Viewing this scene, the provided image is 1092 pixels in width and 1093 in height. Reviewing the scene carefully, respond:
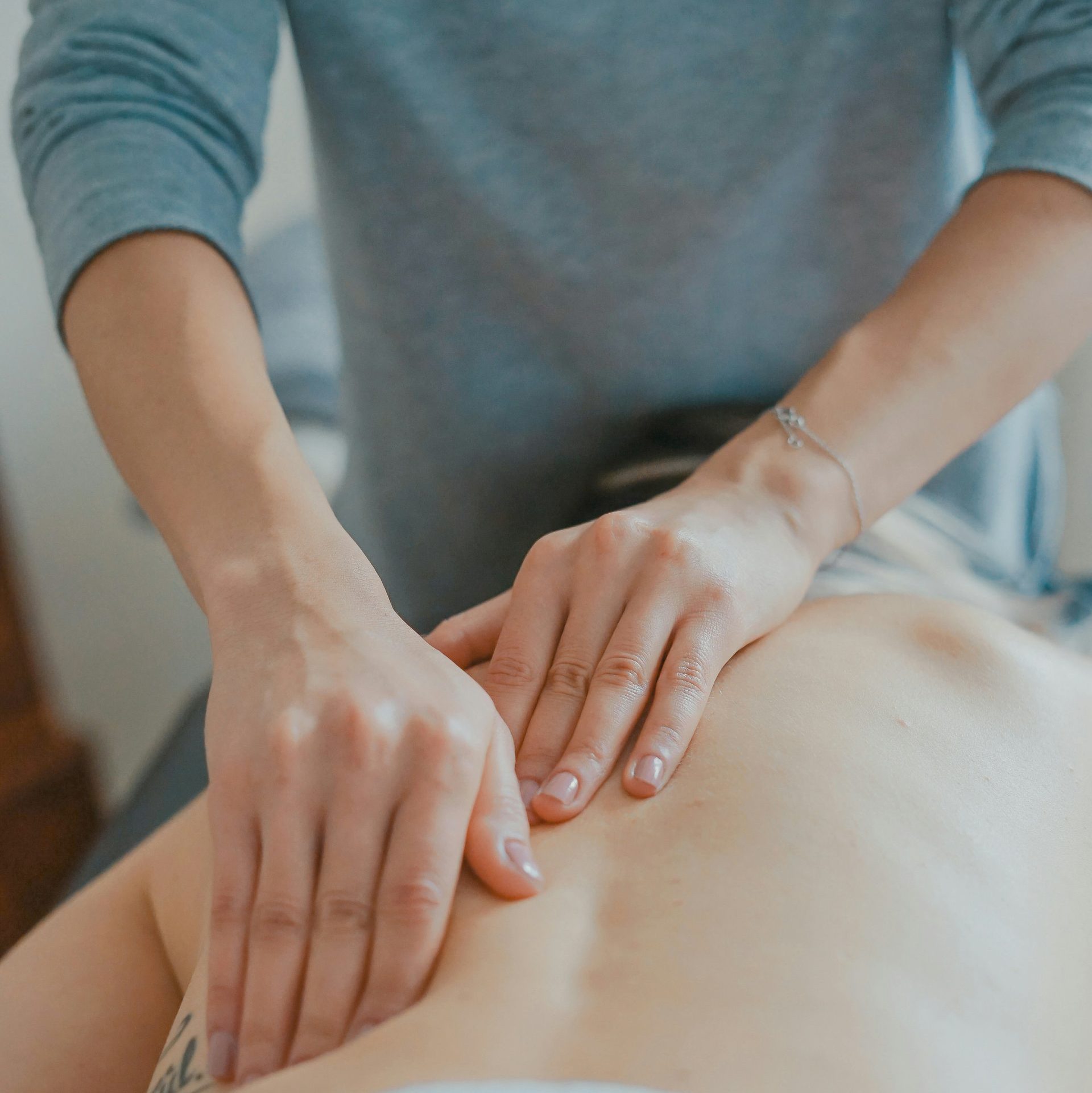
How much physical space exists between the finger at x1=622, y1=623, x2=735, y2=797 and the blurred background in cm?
149

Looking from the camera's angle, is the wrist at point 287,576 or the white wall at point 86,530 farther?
the white wall at point 86,530

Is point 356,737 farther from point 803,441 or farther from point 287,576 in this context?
point 803,441

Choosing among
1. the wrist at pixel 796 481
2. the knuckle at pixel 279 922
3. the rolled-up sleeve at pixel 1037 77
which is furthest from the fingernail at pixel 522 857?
the rolled-up sleeve at pixel 1037 77

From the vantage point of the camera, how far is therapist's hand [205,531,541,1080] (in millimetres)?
487

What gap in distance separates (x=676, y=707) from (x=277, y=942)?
251 mm

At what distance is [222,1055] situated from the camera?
49 centimetres

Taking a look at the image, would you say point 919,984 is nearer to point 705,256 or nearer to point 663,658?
point 663,658

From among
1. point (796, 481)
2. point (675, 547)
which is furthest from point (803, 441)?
point (675, 547)

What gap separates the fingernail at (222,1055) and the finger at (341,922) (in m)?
0.03

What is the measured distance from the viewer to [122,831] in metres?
1.20

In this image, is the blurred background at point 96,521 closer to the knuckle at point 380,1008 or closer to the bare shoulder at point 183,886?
the bare shoulder at point 183,886

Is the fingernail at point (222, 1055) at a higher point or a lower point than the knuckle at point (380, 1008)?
lower

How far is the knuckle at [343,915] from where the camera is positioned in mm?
492

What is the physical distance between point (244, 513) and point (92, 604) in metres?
1.73
